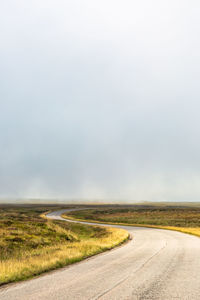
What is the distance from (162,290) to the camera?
8477mm

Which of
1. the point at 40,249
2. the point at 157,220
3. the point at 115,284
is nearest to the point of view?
the point at 115,284

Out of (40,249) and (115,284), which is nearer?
(115,284)

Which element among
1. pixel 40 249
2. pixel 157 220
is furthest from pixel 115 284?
pixel 157 220

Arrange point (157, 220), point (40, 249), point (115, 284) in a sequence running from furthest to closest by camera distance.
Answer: point (157, 220) < point (40, 249) < point (115, 284)

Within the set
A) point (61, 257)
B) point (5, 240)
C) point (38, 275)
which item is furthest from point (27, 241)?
point (38, 275)

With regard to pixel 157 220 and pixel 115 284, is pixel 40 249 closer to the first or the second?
pixel 115 284

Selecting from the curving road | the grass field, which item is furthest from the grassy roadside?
the curving road

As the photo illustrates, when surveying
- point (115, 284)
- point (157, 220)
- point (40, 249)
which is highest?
point (115, 284)

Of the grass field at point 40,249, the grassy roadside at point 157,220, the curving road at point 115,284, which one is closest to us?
the curving road at point 115,284

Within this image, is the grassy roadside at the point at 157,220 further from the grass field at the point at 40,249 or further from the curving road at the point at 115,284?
the curving road at the point at 115,284

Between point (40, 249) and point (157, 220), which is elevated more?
point (40, 249)

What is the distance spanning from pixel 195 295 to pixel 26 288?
5517 mm

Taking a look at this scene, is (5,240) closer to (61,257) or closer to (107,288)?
(61,257)

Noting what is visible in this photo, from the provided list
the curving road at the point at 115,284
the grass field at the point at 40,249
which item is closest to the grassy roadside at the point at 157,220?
the grass field at the point at 40,249
